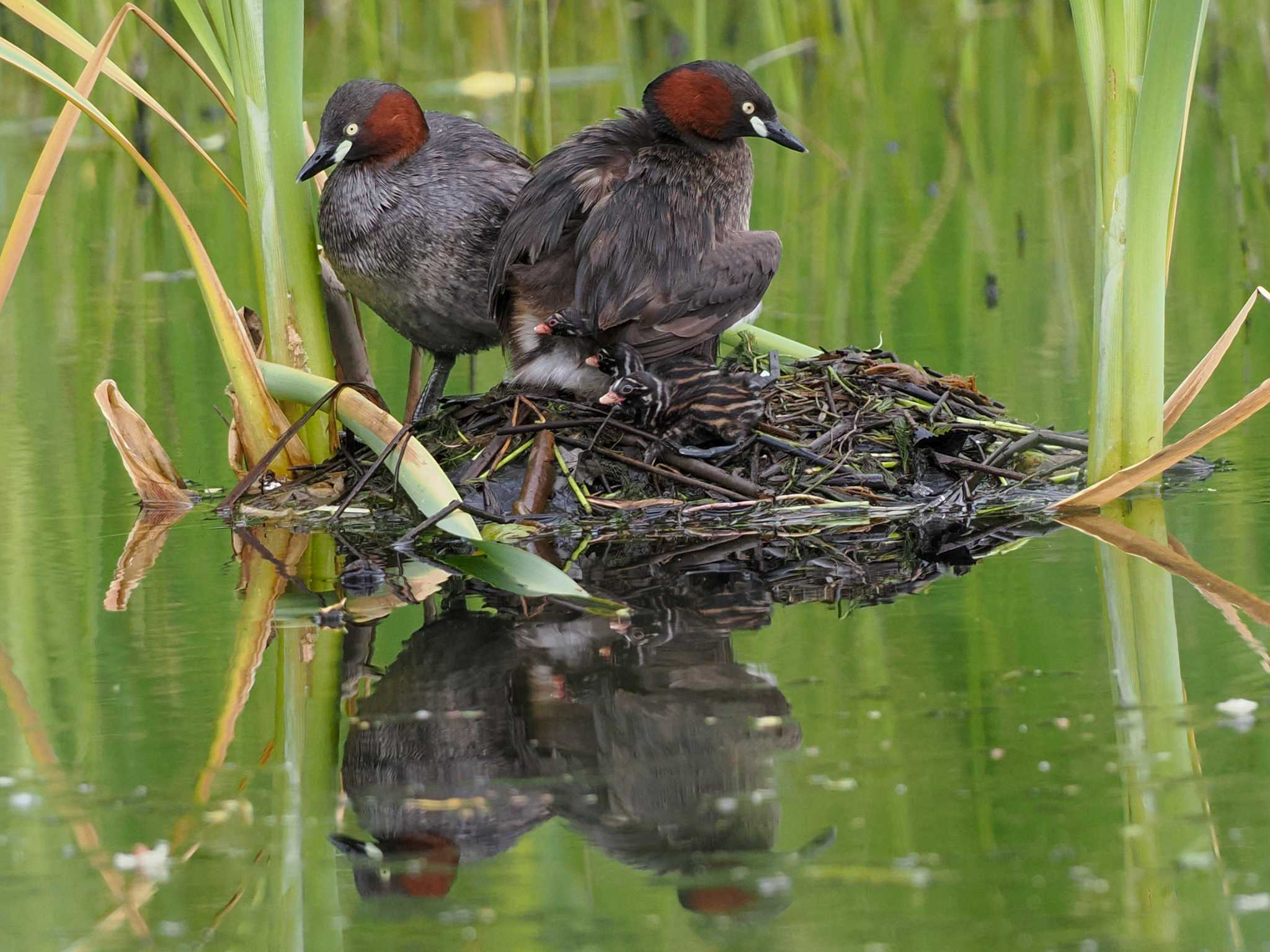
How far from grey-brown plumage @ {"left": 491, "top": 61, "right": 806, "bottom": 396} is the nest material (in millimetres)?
231

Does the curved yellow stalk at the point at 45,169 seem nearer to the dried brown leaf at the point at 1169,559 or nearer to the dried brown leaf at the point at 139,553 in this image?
the dried brown leaf at the point at 139,553

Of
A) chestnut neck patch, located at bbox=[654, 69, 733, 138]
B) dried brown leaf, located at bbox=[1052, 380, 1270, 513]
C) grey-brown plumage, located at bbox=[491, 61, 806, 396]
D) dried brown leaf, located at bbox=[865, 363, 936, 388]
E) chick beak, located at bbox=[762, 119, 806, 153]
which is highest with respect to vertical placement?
chestnut neck patch, located at bbox=[654, 69, 733, 138]

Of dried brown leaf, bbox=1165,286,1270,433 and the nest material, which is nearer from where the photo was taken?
dried brown leaf, bbox=1165,286,1270,433

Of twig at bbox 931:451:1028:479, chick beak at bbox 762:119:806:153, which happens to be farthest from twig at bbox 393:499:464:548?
chick beak at bbox 762:119:806:153

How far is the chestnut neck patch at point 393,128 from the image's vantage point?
5.18 meters

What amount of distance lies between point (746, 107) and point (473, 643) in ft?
6.67

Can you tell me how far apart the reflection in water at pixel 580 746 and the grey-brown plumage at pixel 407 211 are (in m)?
1.53

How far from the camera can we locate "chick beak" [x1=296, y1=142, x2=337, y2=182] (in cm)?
494

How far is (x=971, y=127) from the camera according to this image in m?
11.9

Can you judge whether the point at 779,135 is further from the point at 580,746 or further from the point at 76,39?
Answer: the point at 580,746

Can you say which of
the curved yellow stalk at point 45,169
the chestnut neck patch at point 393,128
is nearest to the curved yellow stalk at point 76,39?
the curved yellow stalk at point 45,169

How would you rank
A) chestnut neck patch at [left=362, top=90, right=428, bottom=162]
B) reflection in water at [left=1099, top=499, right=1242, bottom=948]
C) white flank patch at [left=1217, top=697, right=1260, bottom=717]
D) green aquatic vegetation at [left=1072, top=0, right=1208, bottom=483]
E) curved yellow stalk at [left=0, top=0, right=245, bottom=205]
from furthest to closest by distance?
chestnut neck patch at [left=362, top=90, right=428, bottom=162], curved yellow stalk at [left=0, top=0, right=245, bottom=205], green aquatic vegetation at [left=1072, top=0, right=1208, bottom=483], white flank patch at [left=1217, top=697, right=1260, bottom=717], reflection in water at [left=1099, top=499, right=1242, bottom=948]

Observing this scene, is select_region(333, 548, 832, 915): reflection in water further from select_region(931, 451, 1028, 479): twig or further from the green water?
select_region(931, 451, 1028, 479): twig

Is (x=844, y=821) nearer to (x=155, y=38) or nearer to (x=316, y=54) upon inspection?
(x=316, y=54)
